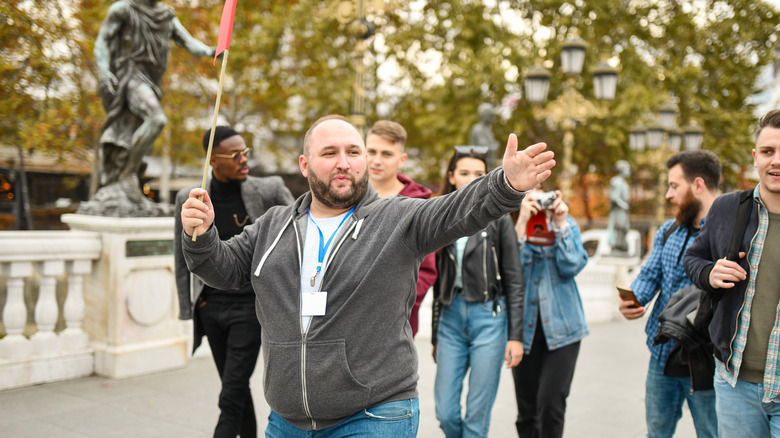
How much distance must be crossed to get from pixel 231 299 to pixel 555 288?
1.96 m

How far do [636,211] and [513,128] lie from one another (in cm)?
1348

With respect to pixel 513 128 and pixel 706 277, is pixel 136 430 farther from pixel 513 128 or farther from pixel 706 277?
pixel 513 128

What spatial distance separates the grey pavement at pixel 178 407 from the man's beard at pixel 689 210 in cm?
228

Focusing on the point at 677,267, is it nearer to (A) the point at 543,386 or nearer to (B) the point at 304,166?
A: (A) the point at 543,386

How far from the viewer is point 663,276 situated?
4.16m

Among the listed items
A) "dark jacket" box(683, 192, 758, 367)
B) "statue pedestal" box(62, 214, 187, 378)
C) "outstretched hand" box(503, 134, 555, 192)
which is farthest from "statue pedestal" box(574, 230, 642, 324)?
"outstretched hand" box(503, 134, 555, 192)

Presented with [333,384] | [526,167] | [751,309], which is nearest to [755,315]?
[751,309]

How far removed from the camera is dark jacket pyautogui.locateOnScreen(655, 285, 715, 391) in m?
3.59

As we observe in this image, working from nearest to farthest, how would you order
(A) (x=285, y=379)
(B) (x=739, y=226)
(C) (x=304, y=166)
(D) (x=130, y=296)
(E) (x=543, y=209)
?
(A) (x=285, y=379), (C) (x=304, y=166), (B) (x=739, y=226), (E) (x=543, y=209), (D) (x=130, y=296)

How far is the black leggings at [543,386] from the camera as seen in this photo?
4.22 m

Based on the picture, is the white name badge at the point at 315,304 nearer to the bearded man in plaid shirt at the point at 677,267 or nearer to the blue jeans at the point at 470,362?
the blue jeans at the point at 470,362

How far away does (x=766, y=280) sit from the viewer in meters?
2.96

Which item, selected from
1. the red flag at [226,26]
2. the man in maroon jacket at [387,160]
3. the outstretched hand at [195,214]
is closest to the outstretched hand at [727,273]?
the man in maroon jacket at [387,160]

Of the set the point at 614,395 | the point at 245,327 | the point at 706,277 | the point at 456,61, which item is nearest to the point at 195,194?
the point at 245,327
